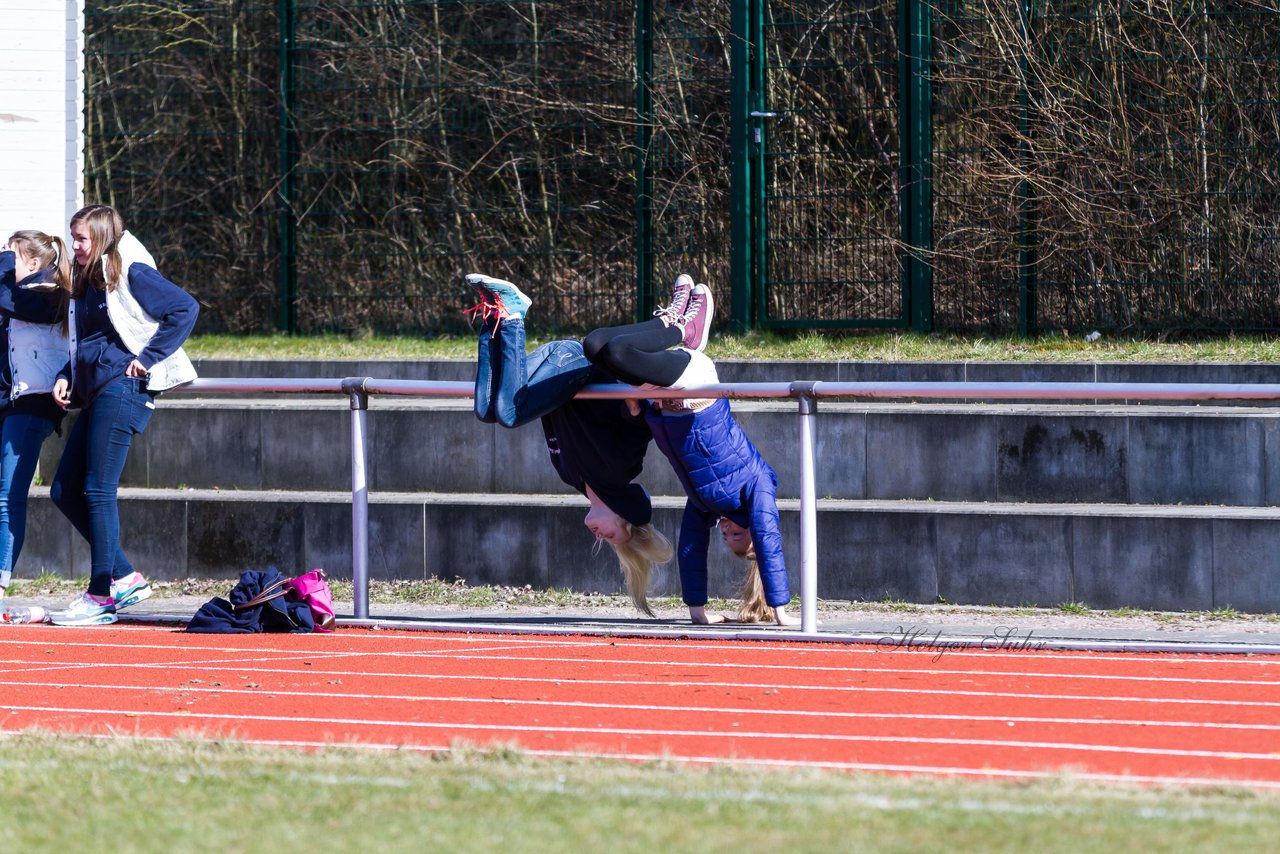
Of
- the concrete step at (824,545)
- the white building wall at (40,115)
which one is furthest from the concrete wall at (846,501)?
the white building wall at (40,115)

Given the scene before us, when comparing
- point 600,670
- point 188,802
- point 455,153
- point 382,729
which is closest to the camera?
point 188,802

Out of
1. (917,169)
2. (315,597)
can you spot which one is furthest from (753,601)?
(917,169)

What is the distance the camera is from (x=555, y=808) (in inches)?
183

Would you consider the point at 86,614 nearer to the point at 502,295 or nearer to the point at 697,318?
the point at 502,295

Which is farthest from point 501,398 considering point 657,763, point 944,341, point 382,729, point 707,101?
point 707,101

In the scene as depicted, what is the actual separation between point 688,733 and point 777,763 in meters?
0.58

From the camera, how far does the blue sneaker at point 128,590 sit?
8516mm

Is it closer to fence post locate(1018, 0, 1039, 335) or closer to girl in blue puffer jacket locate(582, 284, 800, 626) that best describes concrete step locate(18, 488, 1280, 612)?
girl in blue puffer jacket locate(582, 284, 800, 626)

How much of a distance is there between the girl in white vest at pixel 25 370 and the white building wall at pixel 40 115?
2.89 metres

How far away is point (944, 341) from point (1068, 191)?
1.37m

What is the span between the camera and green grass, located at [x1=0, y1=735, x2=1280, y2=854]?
169 inches

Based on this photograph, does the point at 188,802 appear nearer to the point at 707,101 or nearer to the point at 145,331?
the point at 145,331

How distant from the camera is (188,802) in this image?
4754mm

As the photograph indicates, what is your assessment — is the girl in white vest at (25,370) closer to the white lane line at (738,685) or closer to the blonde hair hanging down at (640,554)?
the white lane line at (738,685)
